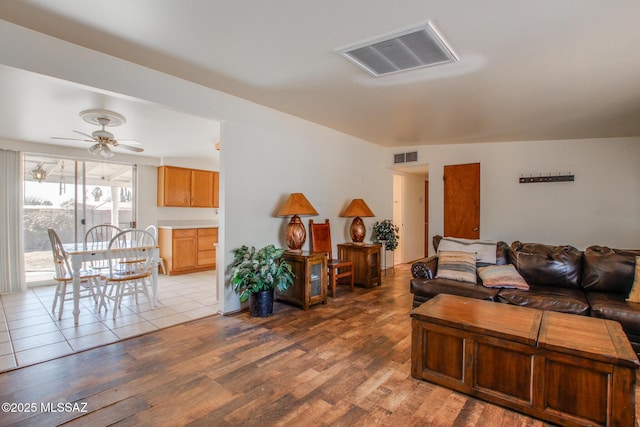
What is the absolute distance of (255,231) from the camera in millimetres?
3857

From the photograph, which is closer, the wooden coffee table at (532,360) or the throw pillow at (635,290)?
the wooden coffee table at (532,360)

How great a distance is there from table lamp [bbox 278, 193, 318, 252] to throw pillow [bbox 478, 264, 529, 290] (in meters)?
2.06

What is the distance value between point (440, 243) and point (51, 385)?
3.83 metres

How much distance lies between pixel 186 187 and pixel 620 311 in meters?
6.64

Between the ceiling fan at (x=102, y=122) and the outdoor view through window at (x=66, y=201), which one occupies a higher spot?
the ceiling fan at (x=102, y=122)

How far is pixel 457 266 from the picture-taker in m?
3.40

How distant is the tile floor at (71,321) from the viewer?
265 cm

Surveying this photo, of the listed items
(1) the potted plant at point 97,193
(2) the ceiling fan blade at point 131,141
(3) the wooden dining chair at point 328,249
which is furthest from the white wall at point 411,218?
(1) the potted plant at point 97,193

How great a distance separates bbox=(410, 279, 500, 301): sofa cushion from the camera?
9.82 feet

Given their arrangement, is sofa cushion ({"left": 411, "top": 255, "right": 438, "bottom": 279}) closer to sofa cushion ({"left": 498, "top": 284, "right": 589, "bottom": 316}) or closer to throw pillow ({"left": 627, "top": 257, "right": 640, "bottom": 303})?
sofa cushion ({"left": 498, "top": 284, "right": 589, "bottom": 316})

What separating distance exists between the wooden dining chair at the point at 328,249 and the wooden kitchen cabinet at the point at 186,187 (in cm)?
323

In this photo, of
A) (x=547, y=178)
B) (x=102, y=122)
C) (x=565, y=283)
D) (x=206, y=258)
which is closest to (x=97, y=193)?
(x=206, y=258)

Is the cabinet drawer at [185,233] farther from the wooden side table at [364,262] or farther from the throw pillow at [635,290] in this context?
the throw pillow at [635,290]

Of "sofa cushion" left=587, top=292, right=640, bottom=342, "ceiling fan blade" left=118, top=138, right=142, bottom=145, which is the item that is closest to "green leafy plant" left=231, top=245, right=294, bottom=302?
"ceiling fan blade" left=118, top=138, right=142, bottom=145
